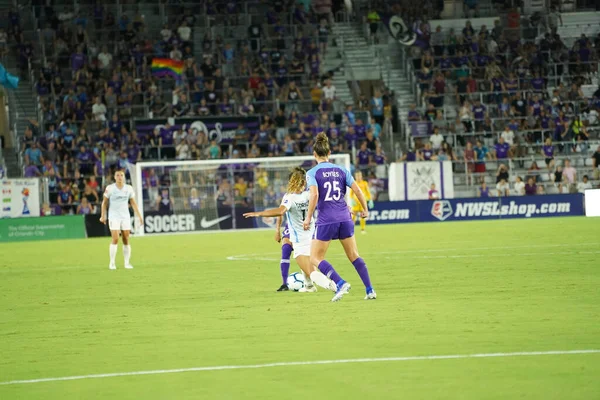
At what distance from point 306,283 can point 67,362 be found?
23.3 feet

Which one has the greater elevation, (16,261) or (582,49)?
(582,49)

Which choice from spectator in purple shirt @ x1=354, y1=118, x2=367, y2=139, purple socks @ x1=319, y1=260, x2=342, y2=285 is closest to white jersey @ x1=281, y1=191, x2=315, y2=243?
purple socks @ x1=319, y1=260, x2=342, y2=285

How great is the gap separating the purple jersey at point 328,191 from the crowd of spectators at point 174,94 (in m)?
28.0

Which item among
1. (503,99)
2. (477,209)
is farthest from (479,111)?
(477,209)

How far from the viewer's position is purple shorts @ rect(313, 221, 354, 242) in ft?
48.8

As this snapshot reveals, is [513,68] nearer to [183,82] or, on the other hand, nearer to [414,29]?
[414,29]

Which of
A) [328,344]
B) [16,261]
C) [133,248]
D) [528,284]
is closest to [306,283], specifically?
[528,284]

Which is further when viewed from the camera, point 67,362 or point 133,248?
point 133,248

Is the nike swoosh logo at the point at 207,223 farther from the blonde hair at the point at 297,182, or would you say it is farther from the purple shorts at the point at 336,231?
the purple shorts at the point at 336,231

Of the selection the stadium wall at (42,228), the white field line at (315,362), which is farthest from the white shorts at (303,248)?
the stadium wall at (42,228)

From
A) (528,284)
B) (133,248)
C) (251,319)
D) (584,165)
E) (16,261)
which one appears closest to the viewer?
(251,319)

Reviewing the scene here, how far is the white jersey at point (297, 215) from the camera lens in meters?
16.7

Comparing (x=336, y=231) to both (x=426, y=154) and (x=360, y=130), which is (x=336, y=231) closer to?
Answer: (x=426, y=154)

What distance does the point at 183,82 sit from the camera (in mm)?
48219
